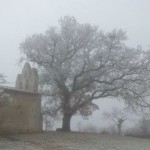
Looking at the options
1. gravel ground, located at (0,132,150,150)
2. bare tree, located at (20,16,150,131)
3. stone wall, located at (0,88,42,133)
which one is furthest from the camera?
bare tree, located at (20,16,150,131)

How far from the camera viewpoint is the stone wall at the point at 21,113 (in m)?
34.4

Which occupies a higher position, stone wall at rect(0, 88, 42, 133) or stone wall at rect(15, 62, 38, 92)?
stone wall at rect(15, 62, 38, 92)

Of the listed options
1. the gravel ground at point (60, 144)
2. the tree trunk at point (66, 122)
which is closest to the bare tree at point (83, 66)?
the tree trunk at point (66, 122)

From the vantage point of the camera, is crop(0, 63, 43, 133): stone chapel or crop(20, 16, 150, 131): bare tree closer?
crop(0, 63, 43, 133): stone chapel

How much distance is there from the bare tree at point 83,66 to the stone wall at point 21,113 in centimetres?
219

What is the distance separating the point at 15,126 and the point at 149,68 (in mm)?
16662

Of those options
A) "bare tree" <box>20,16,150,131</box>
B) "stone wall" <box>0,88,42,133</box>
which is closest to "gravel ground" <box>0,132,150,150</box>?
"stone wall" <box>0,88,42,133</box>

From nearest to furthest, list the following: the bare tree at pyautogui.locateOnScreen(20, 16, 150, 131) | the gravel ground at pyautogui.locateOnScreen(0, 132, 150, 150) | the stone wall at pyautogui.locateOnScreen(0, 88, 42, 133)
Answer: the gravel ground at pyautogui.locateOnScreen(0, 132, 150, 150) → the stone wall at pyautogui.locateOnScreen(0, 88, 42, 133) → the bare tree at pyautogui.locateOnScreen(20, 16, 150, 131)

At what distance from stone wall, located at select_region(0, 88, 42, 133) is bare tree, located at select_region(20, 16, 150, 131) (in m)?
2.19

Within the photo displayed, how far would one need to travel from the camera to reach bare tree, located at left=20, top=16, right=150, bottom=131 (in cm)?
3928

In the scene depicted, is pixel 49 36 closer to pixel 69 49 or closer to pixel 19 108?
pixel 69 49

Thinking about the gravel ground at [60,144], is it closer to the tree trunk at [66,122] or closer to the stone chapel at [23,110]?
the stone chapel at [23,110]

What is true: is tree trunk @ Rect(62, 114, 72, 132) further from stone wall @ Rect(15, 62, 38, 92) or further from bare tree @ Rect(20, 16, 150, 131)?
stone wall @ Rect(15, 62, 38, 92)

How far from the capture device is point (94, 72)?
40.0m
